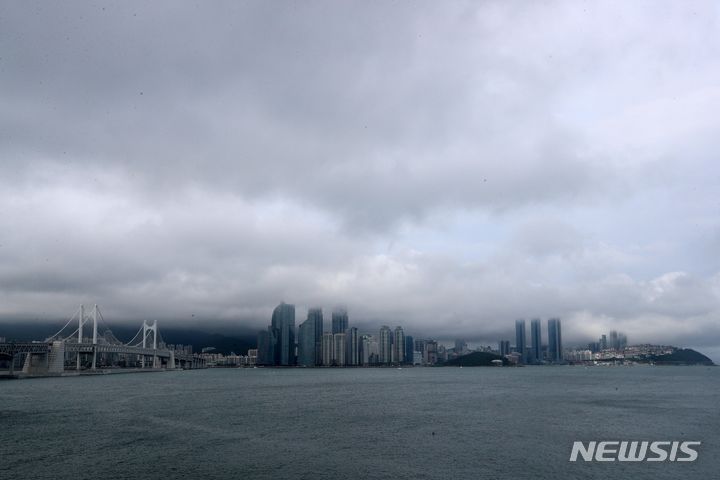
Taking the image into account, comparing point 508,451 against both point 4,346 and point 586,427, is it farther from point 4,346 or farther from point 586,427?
point 4,346

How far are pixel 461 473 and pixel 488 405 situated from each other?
4197cm

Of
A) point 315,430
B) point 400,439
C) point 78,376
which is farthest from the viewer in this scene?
point 78,376

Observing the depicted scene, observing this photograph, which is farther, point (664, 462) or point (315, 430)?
point (315, 430)

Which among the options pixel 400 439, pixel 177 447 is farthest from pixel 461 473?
pixel 177 447

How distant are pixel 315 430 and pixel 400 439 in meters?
8.97

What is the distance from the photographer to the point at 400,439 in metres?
47.2

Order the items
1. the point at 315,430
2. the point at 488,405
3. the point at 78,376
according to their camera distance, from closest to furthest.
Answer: the point at 315,430 → the point at 488,405 → the point at 78,376

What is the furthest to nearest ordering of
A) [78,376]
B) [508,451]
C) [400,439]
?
[78,376]
[400,439]
[508,451]

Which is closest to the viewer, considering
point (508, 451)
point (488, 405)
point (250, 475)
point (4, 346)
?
point (250, 475)

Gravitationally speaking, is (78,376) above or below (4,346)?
A: below

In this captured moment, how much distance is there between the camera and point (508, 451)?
1662 inches

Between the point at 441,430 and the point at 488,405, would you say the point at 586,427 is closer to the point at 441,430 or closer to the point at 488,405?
the point at 441,430

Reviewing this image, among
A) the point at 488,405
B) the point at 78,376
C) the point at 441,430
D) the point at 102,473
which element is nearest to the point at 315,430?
the point at 441,430

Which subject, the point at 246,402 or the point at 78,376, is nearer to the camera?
the point at 246,402
